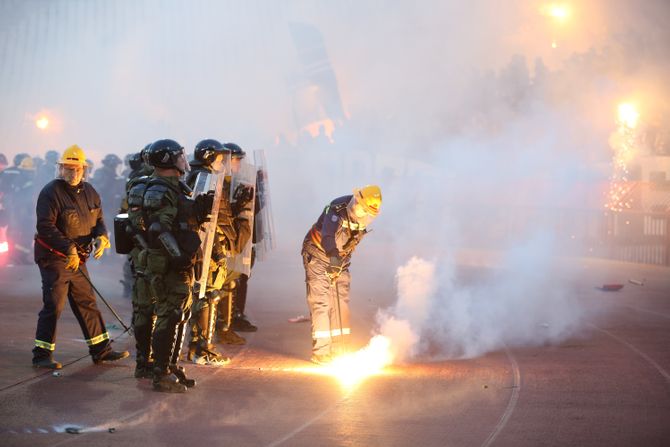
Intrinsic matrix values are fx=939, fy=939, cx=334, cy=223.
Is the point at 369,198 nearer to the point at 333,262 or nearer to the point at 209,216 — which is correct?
the point at 333,262

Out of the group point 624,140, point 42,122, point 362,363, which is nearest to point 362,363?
point 362,363

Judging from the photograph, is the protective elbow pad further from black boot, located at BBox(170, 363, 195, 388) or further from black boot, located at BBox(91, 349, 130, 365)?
black boot, located at BBox(91, 349, 130, 365)

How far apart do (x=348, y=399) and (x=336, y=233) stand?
2.05 m

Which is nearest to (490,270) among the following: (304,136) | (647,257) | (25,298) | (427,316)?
(647,257)

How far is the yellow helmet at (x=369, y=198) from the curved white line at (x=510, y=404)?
6.75 ft

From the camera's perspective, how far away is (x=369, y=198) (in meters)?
9.12

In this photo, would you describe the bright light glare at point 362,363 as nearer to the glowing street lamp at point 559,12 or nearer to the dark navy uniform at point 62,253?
the dark navy uniform at point 62,253

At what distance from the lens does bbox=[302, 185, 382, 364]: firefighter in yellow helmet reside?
30.2ft

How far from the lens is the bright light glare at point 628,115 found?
31.2 metres

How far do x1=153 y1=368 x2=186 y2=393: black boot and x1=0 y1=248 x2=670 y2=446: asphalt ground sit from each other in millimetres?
135

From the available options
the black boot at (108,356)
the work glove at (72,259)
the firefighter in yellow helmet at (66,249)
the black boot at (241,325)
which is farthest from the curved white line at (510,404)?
the work glove at (72,259)

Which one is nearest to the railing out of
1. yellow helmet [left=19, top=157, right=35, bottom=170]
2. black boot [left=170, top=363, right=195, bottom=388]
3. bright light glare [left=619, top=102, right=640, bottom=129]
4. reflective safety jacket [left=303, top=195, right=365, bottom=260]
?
bright light glare [left=619, top=102, right=640, bottom=129]

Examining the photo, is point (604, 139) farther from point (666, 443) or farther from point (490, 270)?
point (666, 443)

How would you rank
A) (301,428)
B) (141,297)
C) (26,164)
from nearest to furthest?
(301,428)
(141,297)
(26,164)
